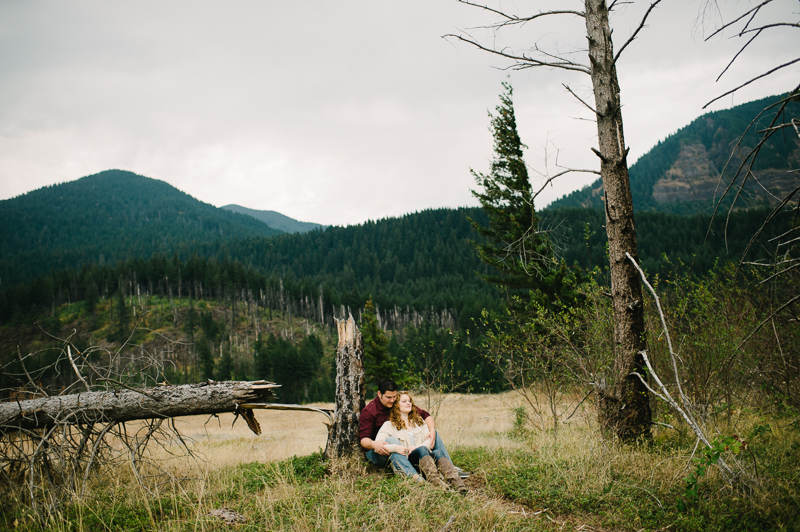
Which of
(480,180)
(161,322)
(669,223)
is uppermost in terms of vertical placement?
(669,223)

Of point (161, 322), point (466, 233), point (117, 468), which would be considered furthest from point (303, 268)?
point (117, 468)

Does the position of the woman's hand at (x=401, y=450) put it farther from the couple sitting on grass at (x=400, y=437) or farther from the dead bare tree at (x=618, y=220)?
Result: the dead bare tree at (x=618, y=220)

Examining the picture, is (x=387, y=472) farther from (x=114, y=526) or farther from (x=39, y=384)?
(x=39, y=384)

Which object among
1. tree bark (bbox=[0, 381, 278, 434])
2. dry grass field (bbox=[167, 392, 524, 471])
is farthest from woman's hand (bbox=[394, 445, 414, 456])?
dry grass field (bbox=[167, 392, 524, 471])

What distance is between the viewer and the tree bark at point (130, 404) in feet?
17.0

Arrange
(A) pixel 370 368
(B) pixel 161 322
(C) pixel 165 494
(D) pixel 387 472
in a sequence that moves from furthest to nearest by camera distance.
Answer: (B) pixel 161 322 < (A) pixel 370 368 < (D) pixel 387 472 < (C) pixel 165 494

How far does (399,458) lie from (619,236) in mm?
4012

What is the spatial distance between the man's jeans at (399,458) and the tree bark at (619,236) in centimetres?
231

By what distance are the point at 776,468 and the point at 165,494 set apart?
6908mm

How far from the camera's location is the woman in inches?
196

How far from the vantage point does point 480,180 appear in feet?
47.6

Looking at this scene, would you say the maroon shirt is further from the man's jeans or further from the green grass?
the green grass

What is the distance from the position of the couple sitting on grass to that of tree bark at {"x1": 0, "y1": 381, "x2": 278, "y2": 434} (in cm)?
140

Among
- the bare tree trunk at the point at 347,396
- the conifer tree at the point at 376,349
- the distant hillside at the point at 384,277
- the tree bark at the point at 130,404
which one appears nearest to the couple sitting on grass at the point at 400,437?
the bare tree trunk at the point at 347,396
